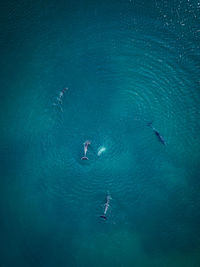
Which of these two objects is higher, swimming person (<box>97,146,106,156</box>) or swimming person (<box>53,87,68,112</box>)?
swimming person (<box>53,87,68,112</box>)

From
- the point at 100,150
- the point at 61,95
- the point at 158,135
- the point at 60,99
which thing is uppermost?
the point at 61,95

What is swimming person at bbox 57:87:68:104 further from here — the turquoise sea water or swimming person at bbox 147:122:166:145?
swimming person at bbox 147:122:166:145

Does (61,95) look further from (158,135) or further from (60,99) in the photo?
(158,135)

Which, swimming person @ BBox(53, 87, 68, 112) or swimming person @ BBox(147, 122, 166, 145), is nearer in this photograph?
swimming person @ BBox(147, 122, 166, 145)

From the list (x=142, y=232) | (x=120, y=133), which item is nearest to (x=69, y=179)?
(x=120, y=133)

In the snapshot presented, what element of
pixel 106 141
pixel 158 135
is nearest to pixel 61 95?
pixel 106 141

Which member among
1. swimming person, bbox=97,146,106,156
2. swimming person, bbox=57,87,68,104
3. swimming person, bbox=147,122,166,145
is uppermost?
swimming person, bbox=57,87,68,104

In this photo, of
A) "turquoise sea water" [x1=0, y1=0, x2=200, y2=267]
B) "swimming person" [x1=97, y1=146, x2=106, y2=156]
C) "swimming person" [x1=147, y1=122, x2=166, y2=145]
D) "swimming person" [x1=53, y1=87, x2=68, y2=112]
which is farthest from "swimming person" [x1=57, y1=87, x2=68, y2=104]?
"swimming person" [x1=147, y1=122, x2=166, y2=145]

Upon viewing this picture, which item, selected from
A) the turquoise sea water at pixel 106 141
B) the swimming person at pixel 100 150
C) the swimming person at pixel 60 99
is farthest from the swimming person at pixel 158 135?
the swimming person at pixel 60 99

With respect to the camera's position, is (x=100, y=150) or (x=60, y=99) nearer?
(x=100, y=150)
